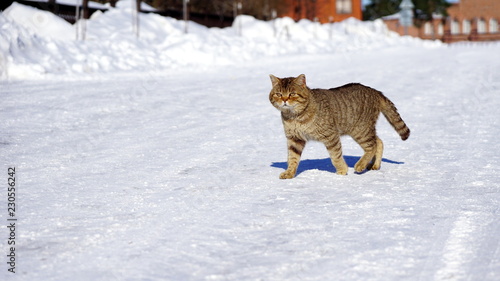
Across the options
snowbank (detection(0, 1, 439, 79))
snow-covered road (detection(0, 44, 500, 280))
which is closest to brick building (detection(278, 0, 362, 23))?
snowbank (detection(0, 1, 439, 79))

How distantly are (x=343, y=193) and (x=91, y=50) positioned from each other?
12.3 meters

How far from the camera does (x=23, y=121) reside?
31.5ft

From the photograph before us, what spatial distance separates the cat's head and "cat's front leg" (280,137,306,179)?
334mm

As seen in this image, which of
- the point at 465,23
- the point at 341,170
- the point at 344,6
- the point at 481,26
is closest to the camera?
the point at 341,170

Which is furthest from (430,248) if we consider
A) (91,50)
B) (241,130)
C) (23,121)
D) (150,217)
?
(91,50)

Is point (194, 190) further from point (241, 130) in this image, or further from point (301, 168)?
point (241, 130)

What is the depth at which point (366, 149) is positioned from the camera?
22.3 feet

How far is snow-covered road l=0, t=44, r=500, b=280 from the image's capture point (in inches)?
159

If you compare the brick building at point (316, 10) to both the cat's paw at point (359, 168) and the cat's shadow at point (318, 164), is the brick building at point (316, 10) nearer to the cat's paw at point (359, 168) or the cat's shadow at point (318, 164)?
the cat's shadow at point (318, 164)

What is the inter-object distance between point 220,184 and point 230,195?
0.48 meters

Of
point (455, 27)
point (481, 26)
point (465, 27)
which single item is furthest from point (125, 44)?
point (455, 27)

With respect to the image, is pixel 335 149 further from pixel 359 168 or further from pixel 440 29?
pixel 440 29

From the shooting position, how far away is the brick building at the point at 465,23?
55.4 m

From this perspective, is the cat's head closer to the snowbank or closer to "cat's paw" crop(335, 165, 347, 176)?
"cat's paw" crop(335, 165, 347, 176)
